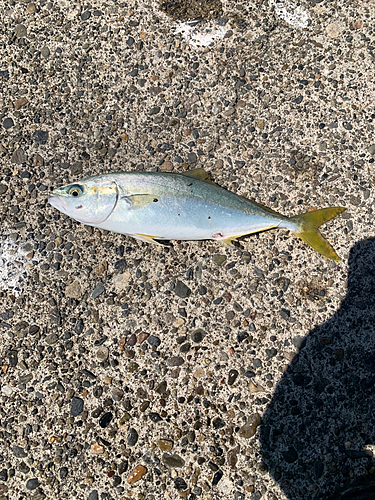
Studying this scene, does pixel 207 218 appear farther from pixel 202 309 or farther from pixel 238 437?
pixel 238 437

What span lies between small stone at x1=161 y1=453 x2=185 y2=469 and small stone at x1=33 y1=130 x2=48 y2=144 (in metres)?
2.67

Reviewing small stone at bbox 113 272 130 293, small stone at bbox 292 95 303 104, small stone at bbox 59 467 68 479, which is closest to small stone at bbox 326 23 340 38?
small stone at bbox 292 95 303 104

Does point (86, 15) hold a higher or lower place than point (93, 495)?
higher

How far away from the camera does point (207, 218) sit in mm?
2936

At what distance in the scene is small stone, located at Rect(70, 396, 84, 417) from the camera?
2818 millimetres

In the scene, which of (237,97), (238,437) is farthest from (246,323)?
(237,97)

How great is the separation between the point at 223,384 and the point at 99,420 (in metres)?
0.92

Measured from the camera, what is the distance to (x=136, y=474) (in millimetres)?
2697

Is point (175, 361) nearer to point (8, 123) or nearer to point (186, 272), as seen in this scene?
point (186, 272)

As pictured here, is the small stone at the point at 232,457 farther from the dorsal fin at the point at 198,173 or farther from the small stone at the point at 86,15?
the small stone at the point at 86,15

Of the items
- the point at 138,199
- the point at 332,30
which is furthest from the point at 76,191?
the point at 332,30

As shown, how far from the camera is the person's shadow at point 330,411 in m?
2.66

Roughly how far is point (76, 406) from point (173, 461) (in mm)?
784

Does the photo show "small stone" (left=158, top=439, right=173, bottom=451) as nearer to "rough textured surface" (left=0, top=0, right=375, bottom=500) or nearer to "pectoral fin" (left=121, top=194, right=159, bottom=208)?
"rough textured surface" (left=0, top=0, right=375, bottom=500)
